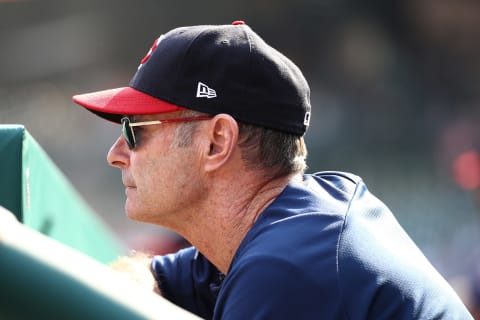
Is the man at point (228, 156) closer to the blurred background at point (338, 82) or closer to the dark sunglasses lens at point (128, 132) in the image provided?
the dark sunglasses lens at point (128, 132)

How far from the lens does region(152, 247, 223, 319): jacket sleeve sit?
213 cm

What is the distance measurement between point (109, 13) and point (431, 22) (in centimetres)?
403

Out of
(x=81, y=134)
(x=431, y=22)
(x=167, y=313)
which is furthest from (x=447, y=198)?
(x=167, y=313)

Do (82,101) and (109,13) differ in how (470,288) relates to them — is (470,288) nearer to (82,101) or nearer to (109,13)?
(82,101)

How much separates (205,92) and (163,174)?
9.8 inches

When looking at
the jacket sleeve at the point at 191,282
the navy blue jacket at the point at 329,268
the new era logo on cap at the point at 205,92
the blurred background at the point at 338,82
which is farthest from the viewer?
the blurred background at the point at 338,82

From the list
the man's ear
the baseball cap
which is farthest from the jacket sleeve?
the baseball cap

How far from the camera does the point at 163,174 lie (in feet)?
6.25

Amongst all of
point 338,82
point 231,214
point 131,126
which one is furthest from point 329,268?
point 338,82

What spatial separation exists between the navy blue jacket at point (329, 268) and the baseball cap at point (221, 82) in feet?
0.69

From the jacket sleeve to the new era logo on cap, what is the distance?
59 cm

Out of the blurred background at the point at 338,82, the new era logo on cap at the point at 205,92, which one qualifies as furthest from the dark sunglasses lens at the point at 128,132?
the blurred background at the point at 338,82

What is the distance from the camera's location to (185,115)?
189 cm

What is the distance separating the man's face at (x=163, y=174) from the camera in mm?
1900
